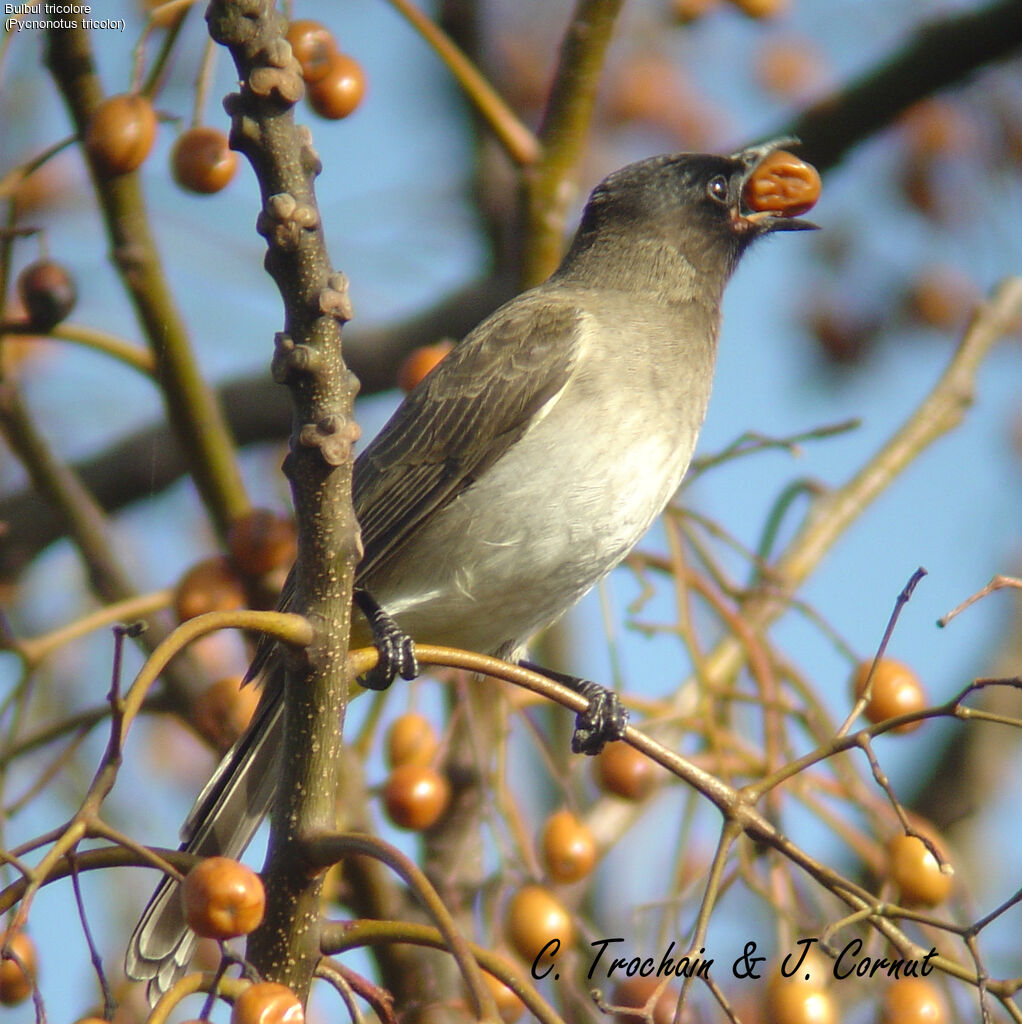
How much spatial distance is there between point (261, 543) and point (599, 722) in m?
0.93

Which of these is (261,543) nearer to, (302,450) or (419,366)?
(419,366)

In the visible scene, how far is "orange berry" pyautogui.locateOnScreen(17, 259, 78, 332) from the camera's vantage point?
3.17 metres

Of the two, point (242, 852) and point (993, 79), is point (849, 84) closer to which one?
point (993, 79)

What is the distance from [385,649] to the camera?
9.52 feet

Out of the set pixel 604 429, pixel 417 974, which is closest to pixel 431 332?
pixel 604 429

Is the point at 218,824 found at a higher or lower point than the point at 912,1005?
higher

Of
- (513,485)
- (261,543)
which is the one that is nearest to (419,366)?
(513,485)

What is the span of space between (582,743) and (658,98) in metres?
3.58

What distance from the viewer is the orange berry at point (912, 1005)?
2473 mm

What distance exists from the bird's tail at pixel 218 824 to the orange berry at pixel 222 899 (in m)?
0.91

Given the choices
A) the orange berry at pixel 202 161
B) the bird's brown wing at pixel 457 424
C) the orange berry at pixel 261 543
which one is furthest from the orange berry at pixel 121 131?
the bird's brown wing at pixel 457 424

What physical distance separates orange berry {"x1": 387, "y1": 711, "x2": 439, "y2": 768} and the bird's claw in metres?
0.37

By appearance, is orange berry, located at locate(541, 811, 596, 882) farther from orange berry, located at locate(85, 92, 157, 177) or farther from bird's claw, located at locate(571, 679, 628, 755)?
orange berry, located at locate(85, 92, 157, 177)

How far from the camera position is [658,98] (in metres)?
5.96
